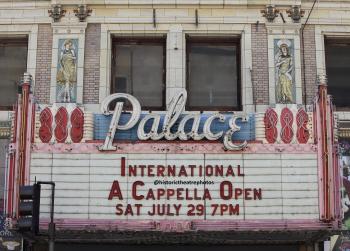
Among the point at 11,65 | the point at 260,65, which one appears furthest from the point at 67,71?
the point at 260,65

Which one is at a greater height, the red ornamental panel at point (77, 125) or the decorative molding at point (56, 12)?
the decorative molding at point (56, 12)

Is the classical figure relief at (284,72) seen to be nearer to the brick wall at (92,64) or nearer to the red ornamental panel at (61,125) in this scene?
the brick wall at (92,64)

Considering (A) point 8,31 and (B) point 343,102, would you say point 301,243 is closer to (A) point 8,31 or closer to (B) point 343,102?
(B) point 343,102

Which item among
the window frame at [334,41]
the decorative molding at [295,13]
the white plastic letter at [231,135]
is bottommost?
the white plastic letter at [231,135]

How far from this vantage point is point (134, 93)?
68.1 feet

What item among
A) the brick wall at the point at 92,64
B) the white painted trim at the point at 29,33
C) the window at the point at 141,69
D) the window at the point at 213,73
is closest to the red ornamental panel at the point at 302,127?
the window at the point at 213,73

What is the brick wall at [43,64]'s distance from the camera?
20309mm

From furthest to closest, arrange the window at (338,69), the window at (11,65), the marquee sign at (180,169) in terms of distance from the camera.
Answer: the window at (11,65) < the window at (338,69) < the marquee sign at (180,169)

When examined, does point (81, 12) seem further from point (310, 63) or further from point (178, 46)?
point (310, 63)

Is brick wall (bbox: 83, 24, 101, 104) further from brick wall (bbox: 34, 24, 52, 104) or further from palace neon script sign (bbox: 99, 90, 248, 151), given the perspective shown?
palace neon script sign (bbox: 99, 90, 248, 151)

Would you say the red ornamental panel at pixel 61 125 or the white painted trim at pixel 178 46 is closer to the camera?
the red ornamental panel at pixel 61 125

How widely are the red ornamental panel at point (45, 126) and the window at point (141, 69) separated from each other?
2.41 m

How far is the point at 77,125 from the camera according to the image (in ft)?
61.9

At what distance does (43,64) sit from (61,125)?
8.01 feet
